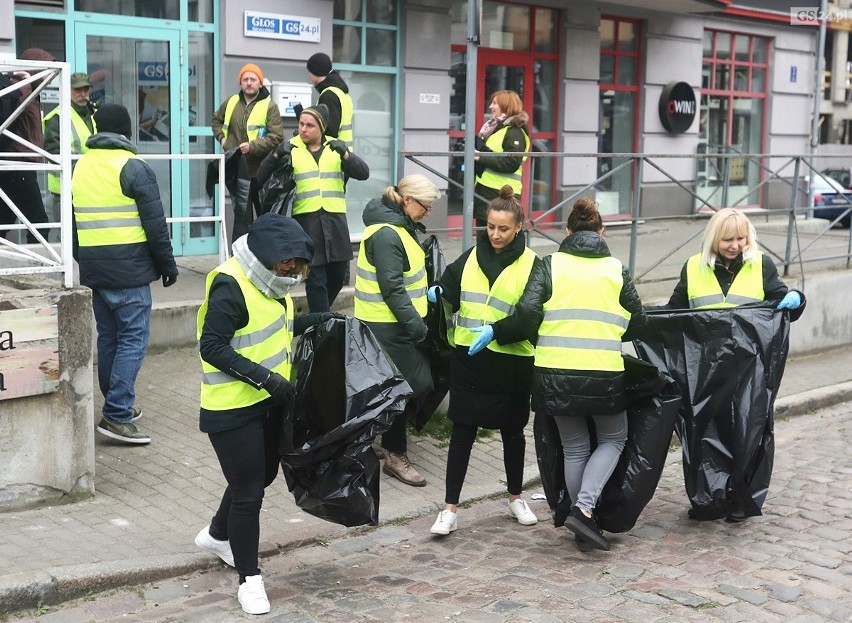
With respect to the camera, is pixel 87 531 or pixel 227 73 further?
pixel 227 73

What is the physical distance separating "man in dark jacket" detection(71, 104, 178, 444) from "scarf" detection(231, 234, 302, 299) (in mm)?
1989

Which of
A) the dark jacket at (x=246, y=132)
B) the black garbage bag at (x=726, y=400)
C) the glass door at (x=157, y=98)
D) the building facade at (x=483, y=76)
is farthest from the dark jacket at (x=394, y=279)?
the glass door at (x=157, y=98)

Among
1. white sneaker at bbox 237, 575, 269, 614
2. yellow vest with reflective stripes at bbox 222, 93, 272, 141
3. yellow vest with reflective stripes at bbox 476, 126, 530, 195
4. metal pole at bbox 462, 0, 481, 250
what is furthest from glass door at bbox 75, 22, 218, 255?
white sneaker at bbox 237, 575, 269, 614

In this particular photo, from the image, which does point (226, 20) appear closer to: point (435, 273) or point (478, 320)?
point (435, 273)

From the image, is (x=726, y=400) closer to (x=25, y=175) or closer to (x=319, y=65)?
(x=319, y=65)

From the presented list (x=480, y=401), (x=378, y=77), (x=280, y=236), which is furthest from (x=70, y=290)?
(x=378, y=77)

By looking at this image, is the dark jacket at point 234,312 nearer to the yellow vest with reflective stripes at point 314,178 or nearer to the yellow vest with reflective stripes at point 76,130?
the yellow vest with reflective stripes at point 314,178

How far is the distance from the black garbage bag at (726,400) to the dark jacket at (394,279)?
1.33m

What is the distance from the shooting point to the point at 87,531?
5.64 metres

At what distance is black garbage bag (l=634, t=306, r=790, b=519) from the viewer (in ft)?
19.9

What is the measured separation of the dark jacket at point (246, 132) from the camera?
30.8ft

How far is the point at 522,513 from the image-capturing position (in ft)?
20.5

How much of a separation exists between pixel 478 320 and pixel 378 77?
7.90 m

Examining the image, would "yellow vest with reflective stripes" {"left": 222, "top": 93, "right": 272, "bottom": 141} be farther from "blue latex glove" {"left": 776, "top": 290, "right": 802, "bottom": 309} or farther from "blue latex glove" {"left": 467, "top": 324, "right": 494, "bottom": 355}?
"blue latex glove" {"left": 776, "top": 290, "right": 802, "bottom": 309}
